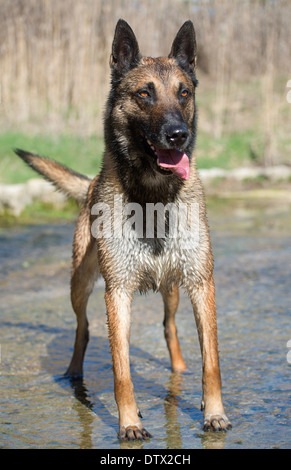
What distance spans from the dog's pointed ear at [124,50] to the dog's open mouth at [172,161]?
20.5 inches

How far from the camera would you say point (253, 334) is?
5.02m

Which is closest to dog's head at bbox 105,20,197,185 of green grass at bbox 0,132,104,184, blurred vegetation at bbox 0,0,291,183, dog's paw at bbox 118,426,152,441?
dog's paw at bbox 118,426,152,441

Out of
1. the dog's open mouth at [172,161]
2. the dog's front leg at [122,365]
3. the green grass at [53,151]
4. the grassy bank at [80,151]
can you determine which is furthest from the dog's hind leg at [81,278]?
the green grass at [53,151]

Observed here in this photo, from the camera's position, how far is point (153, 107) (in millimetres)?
3615

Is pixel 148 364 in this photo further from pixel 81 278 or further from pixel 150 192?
pixel 150 192

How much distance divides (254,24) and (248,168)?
3.91 m

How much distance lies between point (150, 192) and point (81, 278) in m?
0.95

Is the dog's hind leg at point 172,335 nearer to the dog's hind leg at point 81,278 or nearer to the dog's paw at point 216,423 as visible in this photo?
the dog's hind leg at point 81,278

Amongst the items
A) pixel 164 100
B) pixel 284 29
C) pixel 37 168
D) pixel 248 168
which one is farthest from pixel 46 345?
pixel 284 29

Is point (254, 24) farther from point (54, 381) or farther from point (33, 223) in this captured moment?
point (54, 381)

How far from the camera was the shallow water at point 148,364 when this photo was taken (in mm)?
3461

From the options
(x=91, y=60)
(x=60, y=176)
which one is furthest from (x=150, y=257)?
(x=91, y=60)

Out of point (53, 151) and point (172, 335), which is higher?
point (53, 151)

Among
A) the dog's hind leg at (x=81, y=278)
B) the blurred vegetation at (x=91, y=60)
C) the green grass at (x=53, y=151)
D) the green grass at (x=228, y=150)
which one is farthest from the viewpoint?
the green grass at (x=228, y=150)
